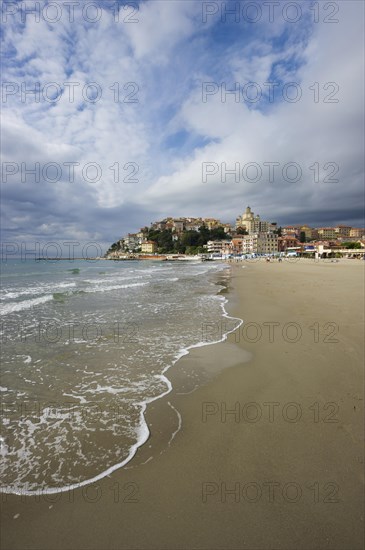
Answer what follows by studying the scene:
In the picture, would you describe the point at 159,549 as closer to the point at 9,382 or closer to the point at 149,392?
the point at 149,392

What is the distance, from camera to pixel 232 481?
2684mm

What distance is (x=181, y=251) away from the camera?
5920 inches

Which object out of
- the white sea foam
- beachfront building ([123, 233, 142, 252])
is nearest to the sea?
the white sea foam

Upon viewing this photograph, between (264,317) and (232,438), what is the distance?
268 inches

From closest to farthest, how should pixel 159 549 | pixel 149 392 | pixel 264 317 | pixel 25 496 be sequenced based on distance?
pixel 159 549, pixel 25 496, pixel 149 392, pixel 264 317

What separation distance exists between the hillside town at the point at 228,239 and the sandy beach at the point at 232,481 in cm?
9995

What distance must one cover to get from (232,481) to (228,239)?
149491 millimetres

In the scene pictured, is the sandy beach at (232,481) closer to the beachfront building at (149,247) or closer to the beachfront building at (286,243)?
the beachfront building at (286,243)

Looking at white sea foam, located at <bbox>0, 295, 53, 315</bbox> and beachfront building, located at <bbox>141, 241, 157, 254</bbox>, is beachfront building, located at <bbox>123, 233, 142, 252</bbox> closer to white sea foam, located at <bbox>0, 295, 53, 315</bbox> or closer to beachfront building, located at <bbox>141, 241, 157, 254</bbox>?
beachfront building, located at <bbox>141, 241, 157, 254</bbox>

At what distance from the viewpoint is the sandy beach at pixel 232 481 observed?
2180mm

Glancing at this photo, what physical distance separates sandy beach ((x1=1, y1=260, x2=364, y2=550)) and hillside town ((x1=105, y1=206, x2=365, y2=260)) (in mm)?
99953

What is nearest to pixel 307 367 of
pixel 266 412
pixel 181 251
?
pixel 266 412

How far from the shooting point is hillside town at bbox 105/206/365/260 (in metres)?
123

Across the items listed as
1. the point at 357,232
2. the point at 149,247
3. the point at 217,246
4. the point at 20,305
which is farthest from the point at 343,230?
the point at 20,305
